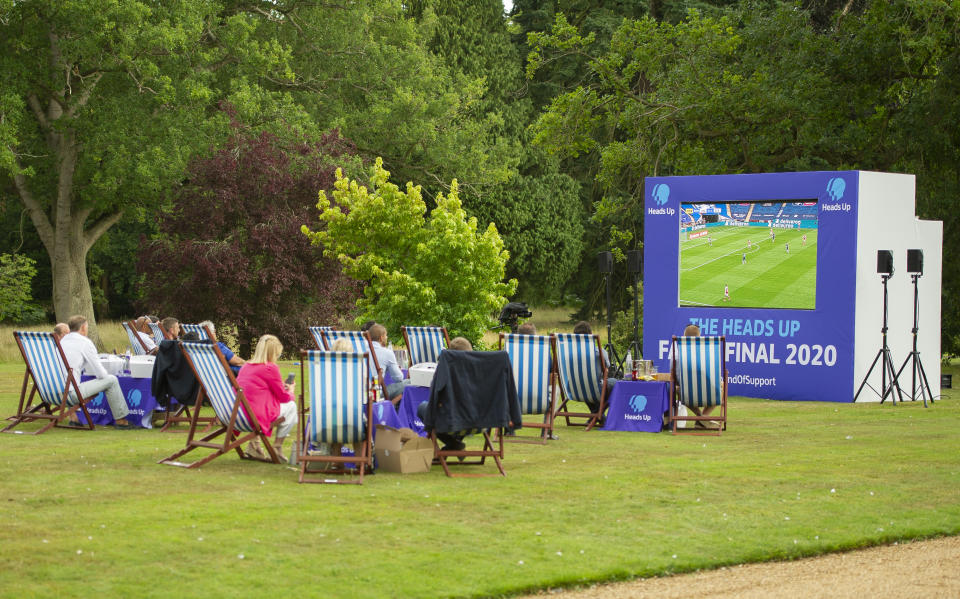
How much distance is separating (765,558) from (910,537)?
116 cm

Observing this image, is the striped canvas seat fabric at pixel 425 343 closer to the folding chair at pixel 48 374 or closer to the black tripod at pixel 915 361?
the folding chair at pixel 48 374

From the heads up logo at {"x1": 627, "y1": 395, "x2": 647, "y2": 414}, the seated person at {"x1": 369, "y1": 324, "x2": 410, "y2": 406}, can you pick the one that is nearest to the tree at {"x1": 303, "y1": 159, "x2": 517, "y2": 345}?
the heads up logo at {"x1": 627, "y1": 395, "x2": 647, "y2": 414}

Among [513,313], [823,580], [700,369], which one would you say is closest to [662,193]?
[513,313]

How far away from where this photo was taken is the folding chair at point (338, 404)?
805 cm

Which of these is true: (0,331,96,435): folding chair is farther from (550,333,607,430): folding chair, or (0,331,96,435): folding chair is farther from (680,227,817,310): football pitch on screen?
(680,227,817,310): football pitch on screen

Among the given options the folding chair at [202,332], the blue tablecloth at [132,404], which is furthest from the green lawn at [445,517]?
the folding chair at [202,332]

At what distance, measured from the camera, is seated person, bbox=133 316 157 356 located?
46.3 feet

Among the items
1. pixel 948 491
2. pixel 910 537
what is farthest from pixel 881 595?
pixel 948 491

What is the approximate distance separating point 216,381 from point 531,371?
10.8 ft

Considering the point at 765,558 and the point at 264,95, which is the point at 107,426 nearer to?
the point at 765,558

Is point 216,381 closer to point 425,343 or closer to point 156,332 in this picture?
point 425,343

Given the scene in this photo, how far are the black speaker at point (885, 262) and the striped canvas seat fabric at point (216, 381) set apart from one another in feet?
32.1

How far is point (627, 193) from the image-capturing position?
36.2 metres

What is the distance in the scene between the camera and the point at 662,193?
18.0m
